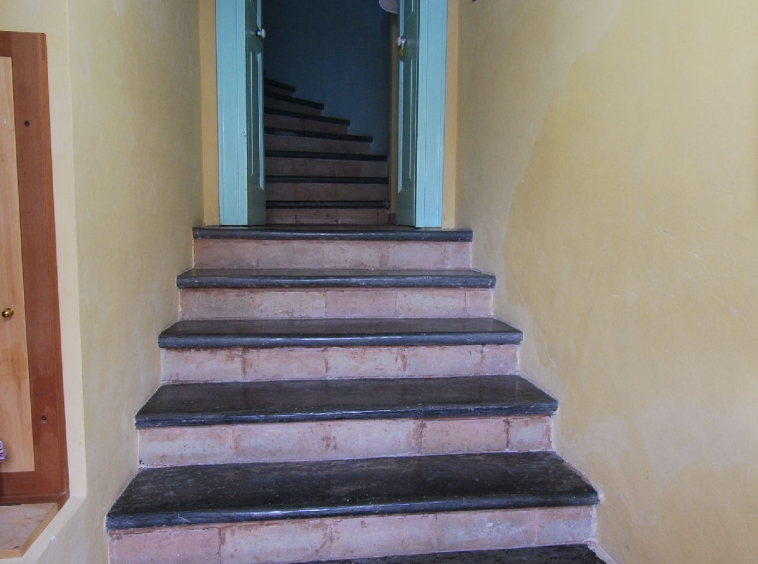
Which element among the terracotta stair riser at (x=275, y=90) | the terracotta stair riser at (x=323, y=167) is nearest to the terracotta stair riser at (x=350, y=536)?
the terracotta stair riser at (x=323, y=167)

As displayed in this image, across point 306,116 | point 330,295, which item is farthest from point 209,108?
point 306,116

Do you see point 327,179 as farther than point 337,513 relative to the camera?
Yes

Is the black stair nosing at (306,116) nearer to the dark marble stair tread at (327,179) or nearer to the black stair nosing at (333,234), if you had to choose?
the dark marble stair tread at (327,179)

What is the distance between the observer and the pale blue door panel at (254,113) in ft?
8.91

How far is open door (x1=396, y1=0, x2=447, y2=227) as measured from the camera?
266cm

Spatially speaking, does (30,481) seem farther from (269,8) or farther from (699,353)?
(269,8)

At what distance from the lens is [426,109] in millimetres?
2703

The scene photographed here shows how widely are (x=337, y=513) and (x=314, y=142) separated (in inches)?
140

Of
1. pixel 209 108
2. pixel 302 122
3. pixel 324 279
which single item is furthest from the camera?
pixel 302 122

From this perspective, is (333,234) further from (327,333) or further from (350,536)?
(350,536)

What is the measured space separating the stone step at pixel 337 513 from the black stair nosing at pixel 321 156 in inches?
116

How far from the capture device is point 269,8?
5215mm

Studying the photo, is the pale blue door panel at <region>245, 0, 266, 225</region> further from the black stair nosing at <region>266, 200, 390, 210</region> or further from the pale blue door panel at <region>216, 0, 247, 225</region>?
the black stair nosing at <region>266, 200, 390, 210</region>

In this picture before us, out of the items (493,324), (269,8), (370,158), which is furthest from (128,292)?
(269,8)
